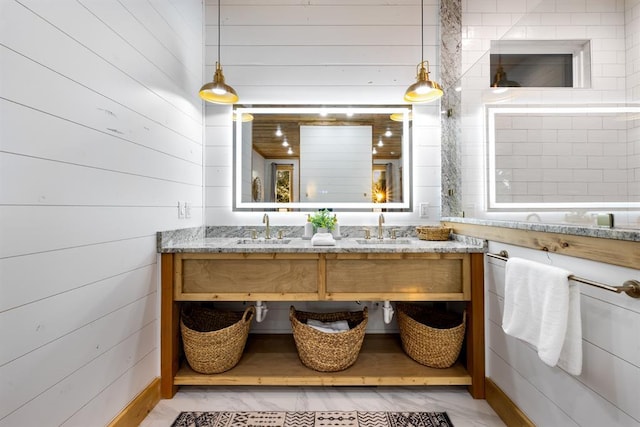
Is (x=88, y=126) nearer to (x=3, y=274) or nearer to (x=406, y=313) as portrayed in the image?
(x=3, y=274)

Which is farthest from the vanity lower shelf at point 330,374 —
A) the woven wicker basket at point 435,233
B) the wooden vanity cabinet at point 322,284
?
the woven wicker basket at point 435,233

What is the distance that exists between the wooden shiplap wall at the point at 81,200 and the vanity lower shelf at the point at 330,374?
1.17ft

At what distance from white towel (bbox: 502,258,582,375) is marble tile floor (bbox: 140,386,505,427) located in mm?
686

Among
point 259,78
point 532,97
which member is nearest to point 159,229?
point 259,78

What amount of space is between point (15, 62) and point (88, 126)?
0.29 meters

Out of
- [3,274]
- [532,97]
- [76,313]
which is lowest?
[76,313]

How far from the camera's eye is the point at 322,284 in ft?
5.34

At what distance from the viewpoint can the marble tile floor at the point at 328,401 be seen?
4.99 ft

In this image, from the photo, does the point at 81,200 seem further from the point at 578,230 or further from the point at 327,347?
the point at 578,230

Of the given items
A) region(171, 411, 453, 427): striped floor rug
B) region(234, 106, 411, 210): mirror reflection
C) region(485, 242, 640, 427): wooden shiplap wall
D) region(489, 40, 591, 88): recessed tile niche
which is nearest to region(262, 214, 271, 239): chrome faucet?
region(234, 106, 411, 210): mirror reflection

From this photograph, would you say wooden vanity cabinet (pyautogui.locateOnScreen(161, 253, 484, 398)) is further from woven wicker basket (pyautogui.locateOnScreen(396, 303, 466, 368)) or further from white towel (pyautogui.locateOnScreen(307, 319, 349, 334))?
white towel (pyautogui.locateOnScreen(307, 319, 349, 334))

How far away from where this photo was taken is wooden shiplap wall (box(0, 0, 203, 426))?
0.86 metres

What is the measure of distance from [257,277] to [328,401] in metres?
0.80

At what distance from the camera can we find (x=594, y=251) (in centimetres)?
96
